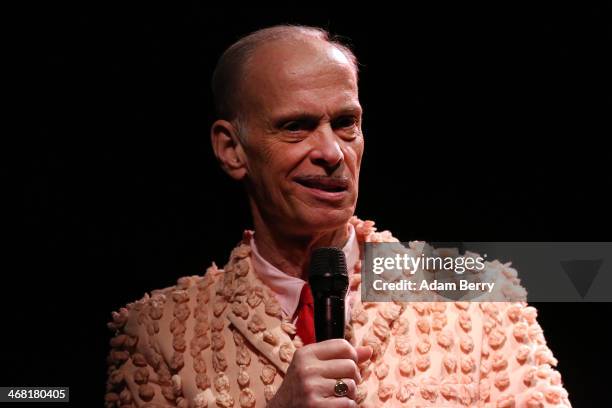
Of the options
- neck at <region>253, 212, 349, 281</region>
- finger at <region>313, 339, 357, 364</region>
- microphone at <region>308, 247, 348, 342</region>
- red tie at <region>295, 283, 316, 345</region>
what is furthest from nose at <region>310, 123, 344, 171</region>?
finger at <region>313, 339, 357, 364</region>

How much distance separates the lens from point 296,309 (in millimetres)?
2715

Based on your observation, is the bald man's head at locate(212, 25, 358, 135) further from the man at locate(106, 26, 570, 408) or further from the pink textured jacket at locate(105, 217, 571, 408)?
the pink textured jacket at locate(105, 217, 571, 408)

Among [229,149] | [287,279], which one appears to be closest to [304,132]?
[229,149]

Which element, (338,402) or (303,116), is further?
(303,116)

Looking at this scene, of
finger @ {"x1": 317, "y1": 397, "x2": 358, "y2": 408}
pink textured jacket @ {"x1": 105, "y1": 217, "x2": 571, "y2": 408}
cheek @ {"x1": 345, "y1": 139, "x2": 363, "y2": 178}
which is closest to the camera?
finger @ {"x1": 317, "y1": 397, "x2": 358, "y2": 408}

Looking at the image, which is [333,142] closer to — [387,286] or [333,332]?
[387,286]

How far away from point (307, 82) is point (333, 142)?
0.16 metres

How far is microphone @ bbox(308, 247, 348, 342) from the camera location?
215cm

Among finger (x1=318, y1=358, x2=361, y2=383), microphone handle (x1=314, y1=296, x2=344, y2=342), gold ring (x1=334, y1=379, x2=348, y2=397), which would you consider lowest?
gold ring (x1=334, y1=379, x2=348, y2=397)

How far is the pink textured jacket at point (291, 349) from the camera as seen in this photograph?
2.52m

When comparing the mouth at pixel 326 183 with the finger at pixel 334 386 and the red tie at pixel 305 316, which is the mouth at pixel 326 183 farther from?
the finger at pixel 334 386

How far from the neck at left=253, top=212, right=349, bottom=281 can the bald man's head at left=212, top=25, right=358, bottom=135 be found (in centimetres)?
28

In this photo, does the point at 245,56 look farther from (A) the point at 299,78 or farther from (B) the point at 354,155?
(B) the point at 354,155

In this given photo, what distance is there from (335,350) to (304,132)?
67 centimetres
